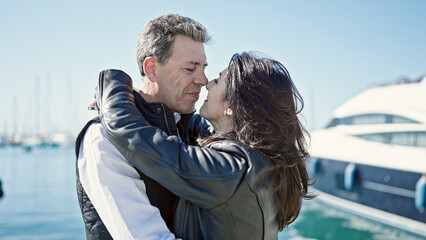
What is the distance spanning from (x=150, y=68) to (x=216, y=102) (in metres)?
0.48

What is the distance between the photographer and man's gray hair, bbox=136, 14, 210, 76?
2.24 meters

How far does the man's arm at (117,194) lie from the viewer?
1.61 meters

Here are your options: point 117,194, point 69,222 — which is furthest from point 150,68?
point 69,222

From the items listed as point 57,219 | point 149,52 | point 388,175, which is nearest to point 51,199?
point 57,219

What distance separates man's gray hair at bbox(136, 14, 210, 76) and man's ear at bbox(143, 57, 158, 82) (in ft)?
0.09

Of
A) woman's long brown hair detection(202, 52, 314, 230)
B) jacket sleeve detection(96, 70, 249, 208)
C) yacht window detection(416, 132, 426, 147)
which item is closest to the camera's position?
jacket sleeve detection(96, 70, 249, 208)

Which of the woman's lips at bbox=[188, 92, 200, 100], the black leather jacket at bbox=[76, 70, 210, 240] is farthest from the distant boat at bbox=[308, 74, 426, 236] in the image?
the black leather jacket at bbox=[76, 70, 210, 240]

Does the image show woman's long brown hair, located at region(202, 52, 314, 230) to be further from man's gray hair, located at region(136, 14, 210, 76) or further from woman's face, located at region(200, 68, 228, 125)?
man's gray hair, located at region(136, 14, 210, 76)

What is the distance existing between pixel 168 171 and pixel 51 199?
70.8 feet

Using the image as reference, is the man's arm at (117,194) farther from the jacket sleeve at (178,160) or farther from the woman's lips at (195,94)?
the woman's lips at (195,94)

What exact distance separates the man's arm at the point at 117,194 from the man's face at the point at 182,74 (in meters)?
0.65

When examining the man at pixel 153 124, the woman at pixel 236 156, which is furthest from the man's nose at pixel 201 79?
the woman at pixel 236 156

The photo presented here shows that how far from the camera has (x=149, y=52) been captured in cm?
231

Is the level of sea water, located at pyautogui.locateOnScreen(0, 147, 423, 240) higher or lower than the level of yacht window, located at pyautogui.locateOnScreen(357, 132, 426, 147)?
lower
